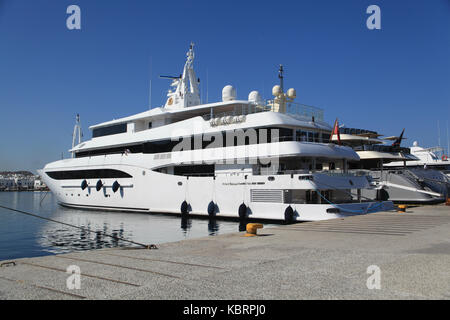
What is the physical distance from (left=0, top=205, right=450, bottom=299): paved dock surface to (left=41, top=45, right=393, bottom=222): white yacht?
23.8ft

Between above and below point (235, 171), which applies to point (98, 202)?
below

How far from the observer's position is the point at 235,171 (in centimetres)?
1800

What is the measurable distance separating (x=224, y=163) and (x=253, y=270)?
43.0 feet

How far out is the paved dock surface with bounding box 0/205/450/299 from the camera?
4340 millimetres

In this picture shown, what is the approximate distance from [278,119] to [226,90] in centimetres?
553

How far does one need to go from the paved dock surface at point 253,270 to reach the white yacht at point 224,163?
7261mm

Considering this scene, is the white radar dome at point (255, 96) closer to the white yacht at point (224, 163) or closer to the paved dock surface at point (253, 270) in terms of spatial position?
the white yacht at point (224, 163)

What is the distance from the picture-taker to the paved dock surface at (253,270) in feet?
14.2

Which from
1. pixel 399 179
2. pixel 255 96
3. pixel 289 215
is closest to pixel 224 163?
pixel 289 215

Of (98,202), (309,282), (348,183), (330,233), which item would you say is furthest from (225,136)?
(309,282)

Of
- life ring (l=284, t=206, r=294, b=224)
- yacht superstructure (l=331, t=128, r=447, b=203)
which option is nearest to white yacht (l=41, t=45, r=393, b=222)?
life ring (l=284, t=206, r=294, b=224)

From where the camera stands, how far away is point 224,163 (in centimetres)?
1850

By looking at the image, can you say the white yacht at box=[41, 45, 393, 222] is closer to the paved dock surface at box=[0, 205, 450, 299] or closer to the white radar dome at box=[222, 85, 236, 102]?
the white radar dome at box=[222, 85, 236, 102]
